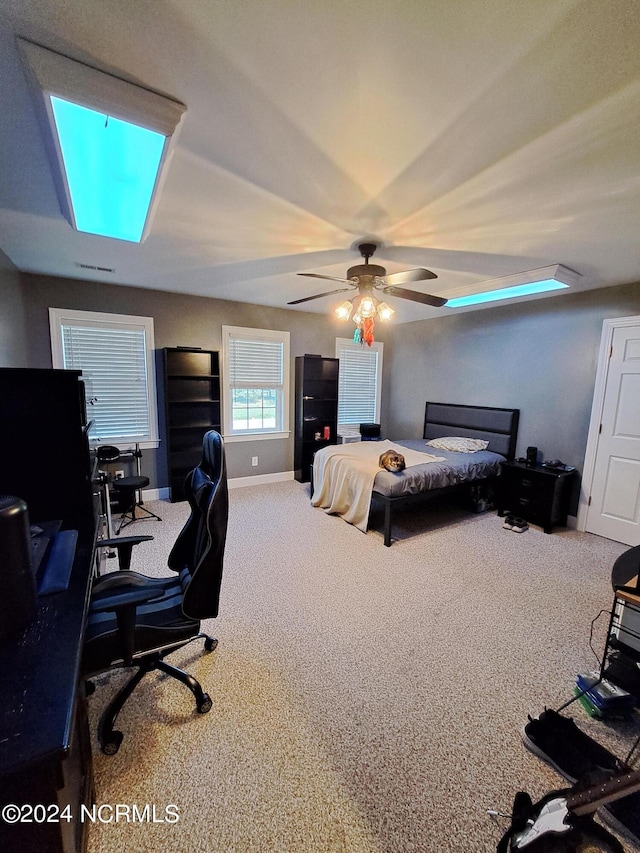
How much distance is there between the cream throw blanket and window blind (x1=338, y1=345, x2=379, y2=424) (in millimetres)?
1502

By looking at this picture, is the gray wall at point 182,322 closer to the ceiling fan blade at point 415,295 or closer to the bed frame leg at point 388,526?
the bed frame leg at point 388,526

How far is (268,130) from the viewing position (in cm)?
140

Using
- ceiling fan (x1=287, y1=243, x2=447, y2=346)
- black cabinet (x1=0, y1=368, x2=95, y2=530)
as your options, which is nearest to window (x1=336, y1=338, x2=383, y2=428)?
ceiling fan (x1=287, y1=243, x2=447, y2=346)

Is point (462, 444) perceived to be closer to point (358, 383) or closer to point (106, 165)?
point (358, 383)

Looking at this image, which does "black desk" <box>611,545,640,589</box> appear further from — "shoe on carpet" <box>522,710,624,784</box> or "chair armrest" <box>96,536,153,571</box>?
"chair armrest" <box>96,536,153,571</box>

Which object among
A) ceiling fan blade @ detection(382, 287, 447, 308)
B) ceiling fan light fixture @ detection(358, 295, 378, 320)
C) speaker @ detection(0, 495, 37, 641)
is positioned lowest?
speaker @ detection(0, 495, 37, 641)

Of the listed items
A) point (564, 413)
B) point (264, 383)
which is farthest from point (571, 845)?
point (264, 383)

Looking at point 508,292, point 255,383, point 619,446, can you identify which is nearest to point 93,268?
point 255,383

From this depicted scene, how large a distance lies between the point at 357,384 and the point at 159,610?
4801 mm

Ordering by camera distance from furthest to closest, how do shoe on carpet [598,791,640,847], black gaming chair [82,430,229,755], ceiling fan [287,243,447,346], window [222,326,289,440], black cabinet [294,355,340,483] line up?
1. black cabinet [294,355,340,483]
2. window [222,326,289,440]
3. ceiling fan [287,243,447,346]
4. black gaming chair [82,430,229,755]
5. shoe on carpet [598,791,640,847]

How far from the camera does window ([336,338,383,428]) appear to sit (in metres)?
5.65

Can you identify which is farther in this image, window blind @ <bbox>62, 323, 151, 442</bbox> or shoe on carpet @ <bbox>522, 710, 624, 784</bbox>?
window blind @ <bbox>62, 323, 151, 442</bbox>

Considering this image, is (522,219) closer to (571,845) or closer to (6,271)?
(571,845)

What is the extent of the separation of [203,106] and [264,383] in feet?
12.2
